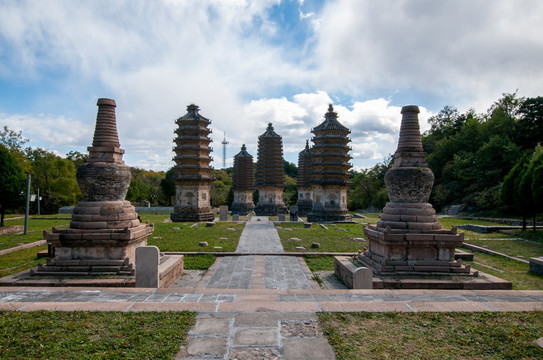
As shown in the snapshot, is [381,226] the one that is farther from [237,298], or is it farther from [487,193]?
[487,193]

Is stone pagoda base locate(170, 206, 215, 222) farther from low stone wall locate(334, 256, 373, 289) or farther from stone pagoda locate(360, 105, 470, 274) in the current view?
low stone wall locate(334, 256, 373, 289)

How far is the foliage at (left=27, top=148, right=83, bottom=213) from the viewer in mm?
45344

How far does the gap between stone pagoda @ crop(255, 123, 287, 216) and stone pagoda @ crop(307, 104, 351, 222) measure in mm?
10099

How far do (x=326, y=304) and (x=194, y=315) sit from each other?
7.28 feet

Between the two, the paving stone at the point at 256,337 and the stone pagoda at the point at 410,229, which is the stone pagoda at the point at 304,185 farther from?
the paving stone at the point at 256,337

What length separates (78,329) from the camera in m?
5.03

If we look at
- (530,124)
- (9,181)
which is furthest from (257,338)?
(530,124)

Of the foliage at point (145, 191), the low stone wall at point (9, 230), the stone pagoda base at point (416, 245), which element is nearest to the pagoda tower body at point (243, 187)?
the foliage at point (145, 191)

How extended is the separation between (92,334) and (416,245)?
7522mm

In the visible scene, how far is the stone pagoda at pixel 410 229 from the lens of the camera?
30.0 ft

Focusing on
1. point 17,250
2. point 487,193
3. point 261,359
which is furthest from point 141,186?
point 261,359

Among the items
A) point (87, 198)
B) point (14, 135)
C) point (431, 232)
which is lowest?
point (431, 232)

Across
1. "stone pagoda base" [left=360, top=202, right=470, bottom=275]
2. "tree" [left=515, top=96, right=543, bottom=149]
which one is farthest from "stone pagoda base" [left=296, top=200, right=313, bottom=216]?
"stone pagoda base" [left=360, top=202, right=470, bottom=275]

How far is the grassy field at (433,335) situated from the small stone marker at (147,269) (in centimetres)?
415
